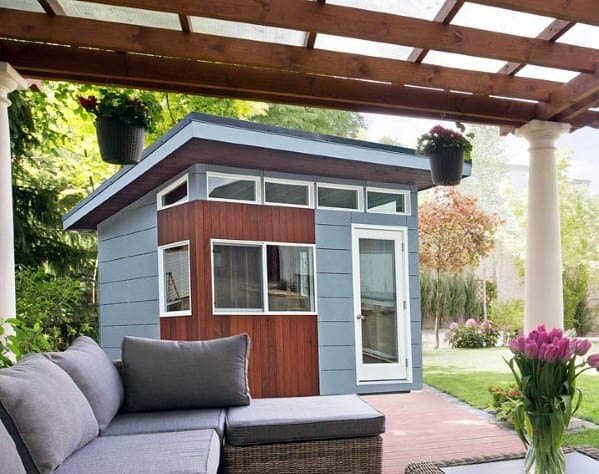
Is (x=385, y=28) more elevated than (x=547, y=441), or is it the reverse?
(x=385, y=28)

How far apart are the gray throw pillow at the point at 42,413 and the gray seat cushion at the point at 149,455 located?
0.28 ft

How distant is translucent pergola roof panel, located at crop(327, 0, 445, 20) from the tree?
8487 mm

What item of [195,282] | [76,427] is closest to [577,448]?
[76,427]

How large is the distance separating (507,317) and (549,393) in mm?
9794

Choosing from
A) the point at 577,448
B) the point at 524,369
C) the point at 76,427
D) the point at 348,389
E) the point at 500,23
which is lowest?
the point at 348,389

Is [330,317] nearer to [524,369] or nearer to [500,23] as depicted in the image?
[500,23]

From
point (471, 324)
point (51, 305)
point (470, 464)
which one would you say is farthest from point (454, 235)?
point (470, 464)

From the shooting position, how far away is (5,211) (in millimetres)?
3156

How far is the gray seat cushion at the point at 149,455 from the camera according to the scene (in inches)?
80.4

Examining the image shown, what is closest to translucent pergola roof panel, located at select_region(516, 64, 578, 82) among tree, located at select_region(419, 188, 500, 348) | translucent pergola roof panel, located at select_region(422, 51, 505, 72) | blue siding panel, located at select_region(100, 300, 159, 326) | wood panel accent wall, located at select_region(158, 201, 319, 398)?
translucent pergola roof panel, located at select_region(422, 51, 505, 72)

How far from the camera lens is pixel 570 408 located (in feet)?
5.85

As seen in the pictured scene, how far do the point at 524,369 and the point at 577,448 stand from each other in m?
0.71

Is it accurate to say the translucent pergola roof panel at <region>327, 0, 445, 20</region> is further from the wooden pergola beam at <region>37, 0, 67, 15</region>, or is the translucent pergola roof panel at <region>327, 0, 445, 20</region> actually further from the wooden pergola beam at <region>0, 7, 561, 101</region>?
the wooden pergola beam at <region>37, 0, 67, 15</region>

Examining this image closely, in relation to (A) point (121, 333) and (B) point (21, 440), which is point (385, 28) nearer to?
(B) point (21, 440)
